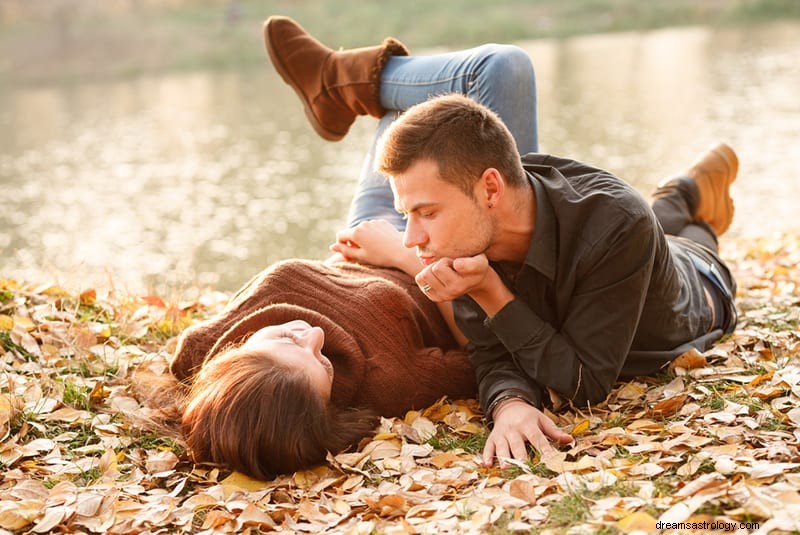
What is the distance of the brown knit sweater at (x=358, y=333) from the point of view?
3.10 m

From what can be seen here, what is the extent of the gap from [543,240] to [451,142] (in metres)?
0.48

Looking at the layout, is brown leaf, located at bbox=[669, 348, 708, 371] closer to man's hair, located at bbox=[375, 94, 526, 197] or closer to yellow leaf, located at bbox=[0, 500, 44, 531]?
man's hair, located at bbox=[375, 94, 526, 197]

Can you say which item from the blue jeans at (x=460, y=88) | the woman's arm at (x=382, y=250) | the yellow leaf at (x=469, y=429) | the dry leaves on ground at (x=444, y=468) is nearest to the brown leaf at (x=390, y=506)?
the dry leaves on ground at (x=444, y=468)

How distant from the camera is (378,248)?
3604 mm

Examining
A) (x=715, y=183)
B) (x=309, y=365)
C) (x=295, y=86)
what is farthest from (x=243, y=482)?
(x=715, y=183)

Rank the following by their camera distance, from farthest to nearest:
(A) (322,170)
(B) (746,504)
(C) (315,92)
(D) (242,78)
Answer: (D) (242,78), (A) (322,170), (C) (315,92), (B) (746,504)

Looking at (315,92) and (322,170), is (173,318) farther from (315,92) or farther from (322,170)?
(322,170)

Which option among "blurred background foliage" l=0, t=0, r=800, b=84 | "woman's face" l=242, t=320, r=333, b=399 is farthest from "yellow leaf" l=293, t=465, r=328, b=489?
"blurred background foliage" l=0, t=0, r=800, b=84

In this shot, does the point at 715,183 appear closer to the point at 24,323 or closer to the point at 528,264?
the point at 528,264

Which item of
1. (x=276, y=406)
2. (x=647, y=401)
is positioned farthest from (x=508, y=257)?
(x=276, y=406)

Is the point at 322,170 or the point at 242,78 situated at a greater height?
the point at 242,78

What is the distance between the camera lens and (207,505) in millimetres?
2607

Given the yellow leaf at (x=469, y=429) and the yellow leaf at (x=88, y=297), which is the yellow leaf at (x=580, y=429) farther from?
the yellow leaf at (x=88, y=297)

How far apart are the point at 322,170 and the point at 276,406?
10023mm
